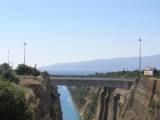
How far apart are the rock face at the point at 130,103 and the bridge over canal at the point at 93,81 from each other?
70.0 inches

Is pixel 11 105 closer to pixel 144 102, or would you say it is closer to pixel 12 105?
pixel 12 105

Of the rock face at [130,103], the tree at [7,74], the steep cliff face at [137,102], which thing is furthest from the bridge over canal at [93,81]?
the tree at [7,74]

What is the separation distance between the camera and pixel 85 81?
9269 cm

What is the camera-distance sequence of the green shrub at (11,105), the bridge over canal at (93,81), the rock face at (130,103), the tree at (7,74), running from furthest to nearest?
1. the bridge over canal at (93,81)
2. the rock face at (130,103)
3. the tree at (7,74)
4. the green shrub at (11,105)

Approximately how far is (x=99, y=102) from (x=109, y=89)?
20.3 feet

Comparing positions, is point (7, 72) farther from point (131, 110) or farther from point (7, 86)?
point (131, 110)

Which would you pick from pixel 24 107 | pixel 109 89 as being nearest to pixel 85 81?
pixel 109 89

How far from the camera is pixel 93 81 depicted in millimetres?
92250

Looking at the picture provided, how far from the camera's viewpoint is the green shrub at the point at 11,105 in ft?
98.5

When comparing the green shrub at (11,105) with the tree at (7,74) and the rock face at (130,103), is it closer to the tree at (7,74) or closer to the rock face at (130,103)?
the tree at (7,74)

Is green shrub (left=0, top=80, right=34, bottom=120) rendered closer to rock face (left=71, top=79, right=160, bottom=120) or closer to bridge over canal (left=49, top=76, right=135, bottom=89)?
rock face (left=71, top=79, right=160, bottom=120)

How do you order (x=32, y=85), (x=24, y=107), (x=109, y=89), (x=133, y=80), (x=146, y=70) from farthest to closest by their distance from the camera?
(x=109, y=89), (x=146, y=70), (x=133, y=80), (x=32, y=85), (x=24, y=107)

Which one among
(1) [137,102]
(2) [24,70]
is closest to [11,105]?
(1) [137,102]

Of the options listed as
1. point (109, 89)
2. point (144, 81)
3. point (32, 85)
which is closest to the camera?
point (32, 85)
